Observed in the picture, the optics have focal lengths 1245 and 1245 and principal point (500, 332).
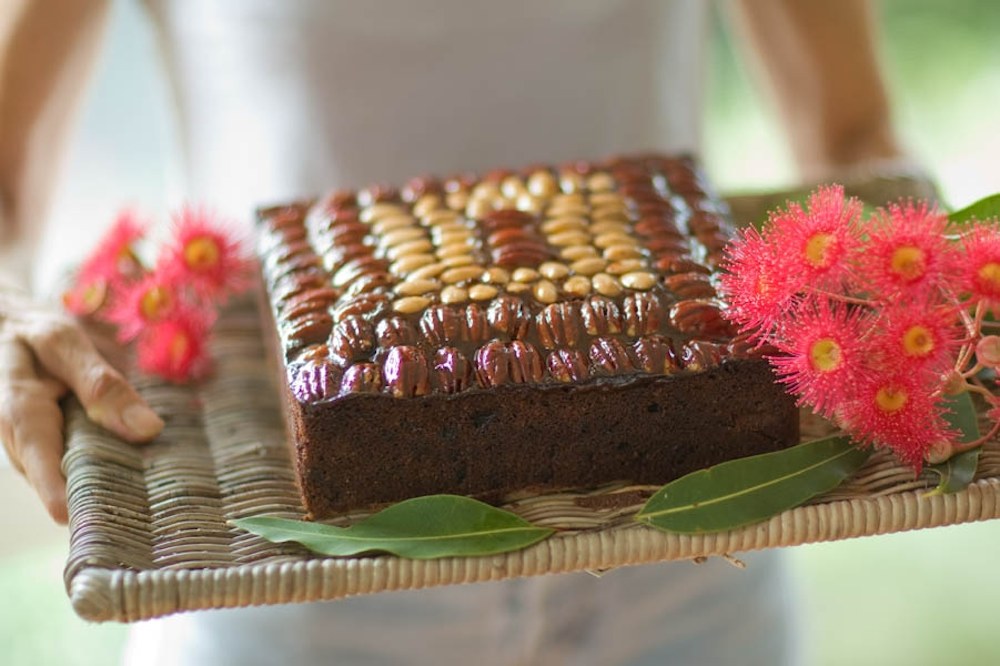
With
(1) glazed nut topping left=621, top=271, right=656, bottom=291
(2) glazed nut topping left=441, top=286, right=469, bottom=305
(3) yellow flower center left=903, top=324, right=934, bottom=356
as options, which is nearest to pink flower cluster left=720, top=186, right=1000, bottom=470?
(3) yellow flower center left=903, top=324, right=934, bottom=356

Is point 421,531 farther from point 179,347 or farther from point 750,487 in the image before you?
point 179,347

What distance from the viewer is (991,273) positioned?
0.82 metres

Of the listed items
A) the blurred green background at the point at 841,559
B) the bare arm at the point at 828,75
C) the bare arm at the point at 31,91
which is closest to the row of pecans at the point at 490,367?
the bare arm at the point at 31,91

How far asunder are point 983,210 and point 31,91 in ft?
2.99

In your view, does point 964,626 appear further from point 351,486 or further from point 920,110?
point 351,486

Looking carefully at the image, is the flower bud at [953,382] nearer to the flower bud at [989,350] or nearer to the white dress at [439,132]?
the flower bud at [989,350]

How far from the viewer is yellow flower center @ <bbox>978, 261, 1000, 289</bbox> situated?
0.81m

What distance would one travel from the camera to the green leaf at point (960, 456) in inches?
32.9

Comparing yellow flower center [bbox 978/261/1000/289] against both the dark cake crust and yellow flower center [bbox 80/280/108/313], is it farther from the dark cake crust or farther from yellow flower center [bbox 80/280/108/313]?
yellow flower center [bbox 80/280/108/313]

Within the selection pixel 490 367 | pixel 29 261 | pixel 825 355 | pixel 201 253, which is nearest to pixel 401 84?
pixel 201 253

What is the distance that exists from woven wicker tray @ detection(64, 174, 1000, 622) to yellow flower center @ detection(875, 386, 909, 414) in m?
0.06

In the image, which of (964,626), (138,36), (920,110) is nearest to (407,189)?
(138,36)

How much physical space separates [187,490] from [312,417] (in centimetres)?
12

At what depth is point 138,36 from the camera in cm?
203
